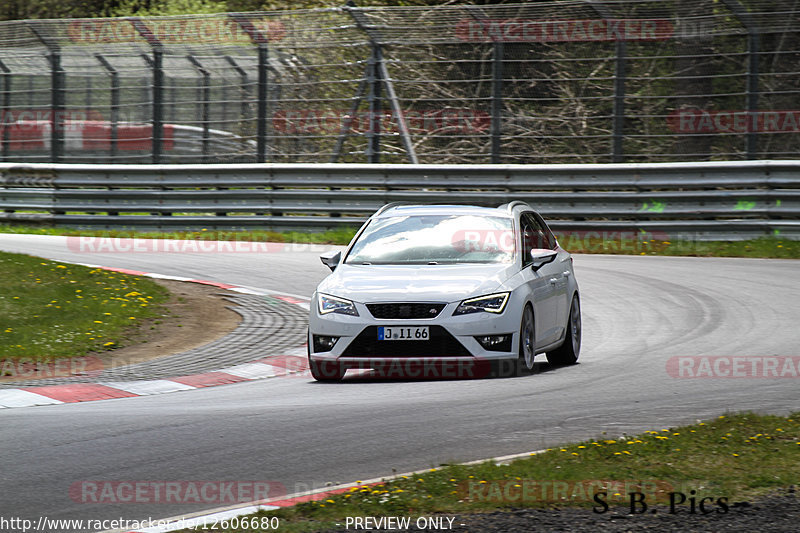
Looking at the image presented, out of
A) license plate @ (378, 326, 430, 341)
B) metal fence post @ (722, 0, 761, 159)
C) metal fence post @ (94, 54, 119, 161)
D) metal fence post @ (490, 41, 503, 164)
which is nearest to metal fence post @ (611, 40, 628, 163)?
metal fence post @ (722, 0, 761, 159)

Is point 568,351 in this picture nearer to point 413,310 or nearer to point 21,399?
point 413,310

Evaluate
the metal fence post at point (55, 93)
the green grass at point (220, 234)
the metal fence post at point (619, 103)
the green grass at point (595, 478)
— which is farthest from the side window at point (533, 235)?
the metal fence post at point (55, 93)

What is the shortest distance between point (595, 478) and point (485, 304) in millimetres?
3455

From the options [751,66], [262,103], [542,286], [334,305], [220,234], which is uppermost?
[751,66]

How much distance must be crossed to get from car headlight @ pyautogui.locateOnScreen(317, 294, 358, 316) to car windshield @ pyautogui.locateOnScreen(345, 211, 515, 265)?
78 centimetres

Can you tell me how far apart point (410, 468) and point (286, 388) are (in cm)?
318

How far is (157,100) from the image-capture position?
23.5 m

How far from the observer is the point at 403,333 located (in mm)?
9391

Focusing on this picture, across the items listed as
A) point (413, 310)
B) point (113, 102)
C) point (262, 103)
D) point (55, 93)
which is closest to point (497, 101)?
point (262, 103)

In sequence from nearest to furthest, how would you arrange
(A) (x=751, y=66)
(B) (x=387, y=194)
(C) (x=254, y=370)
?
(C) (x=254, y=370), (A) (x=751, y=66), (B) (x=387, y=194)

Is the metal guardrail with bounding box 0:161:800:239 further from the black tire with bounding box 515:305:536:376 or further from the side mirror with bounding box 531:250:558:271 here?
the black tire with bounding box 515:305:536:376

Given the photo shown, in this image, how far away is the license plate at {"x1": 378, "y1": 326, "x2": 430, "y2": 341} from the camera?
30.8 ft

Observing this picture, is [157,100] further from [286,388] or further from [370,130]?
[286,388]

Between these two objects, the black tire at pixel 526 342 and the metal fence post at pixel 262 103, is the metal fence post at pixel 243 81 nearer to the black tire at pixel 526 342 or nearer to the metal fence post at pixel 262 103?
the metal fence post at pixel 262 103
